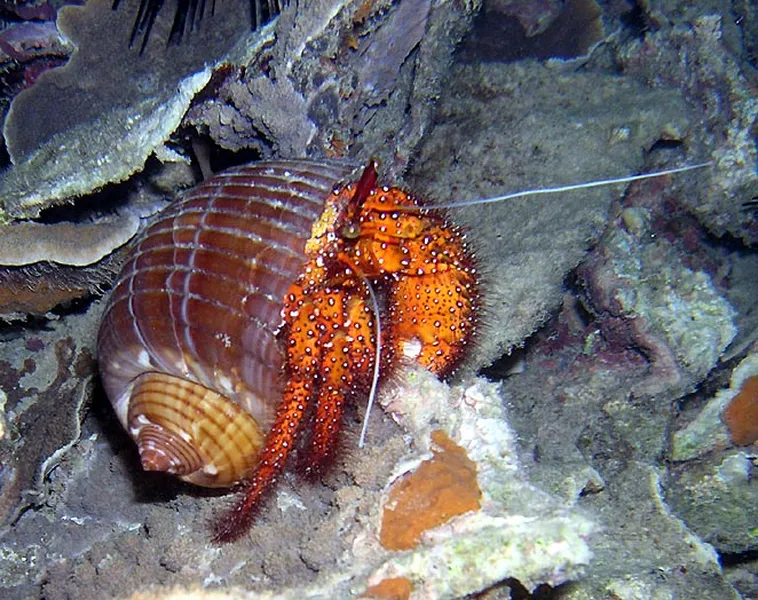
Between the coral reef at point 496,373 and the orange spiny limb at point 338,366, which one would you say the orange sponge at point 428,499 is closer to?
the coral reef at point 496,373

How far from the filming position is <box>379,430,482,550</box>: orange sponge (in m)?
2.07

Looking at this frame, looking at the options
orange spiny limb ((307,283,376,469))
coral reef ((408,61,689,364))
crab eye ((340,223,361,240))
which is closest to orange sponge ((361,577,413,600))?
orange spiny limb ((307,283,376,469))

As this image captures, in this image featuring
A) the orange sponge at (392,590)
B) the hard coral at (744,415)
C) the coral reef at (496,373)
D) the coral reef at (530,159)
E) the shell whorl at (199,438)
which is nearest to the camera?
the orange sponge at (392,590)

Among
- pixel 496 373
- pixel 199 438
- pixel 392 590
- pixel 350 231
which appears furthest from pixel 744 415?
pixel 199 438

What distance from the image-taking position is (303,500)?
2.49m

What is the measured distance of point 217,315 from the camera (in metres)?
2.41

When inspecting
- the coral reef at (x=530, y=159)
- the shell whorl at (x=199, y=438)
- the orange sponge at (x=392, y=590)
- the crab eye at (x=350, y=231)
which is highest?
the coral reef at (x=530, y=159)

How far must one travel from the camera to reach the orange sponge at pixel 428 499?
207cm

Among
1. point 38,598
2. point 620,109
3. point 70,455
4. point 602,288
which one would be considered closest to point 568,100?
point 620,109

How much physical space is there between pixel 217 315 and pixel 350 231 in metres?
0.69

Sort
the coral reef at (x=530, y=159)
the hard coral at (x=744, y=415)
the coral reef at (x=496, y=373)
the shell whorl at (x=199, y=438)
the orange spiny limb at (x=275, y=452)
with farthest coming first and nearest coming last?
the hard coral at (x=744, y=415)
the coral reef at (x=530, y=159)
the shell whorl at (x=199, y=438)
the orange spiny limb at (x=275, y=452)
the coral reef at (x=496, y=373)

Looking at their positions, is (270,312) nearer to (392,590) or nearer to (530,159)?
(392,590)

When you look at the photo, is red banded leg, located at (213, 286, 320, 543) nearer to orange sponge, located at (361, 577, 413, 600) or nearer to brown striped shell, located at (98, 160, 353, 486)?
brown striped shell, located at (98, 160, 353, 486)

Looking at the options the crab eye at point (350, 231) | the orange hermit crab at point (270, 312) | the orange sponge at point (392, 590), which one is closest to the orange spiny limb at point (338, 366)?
the orange hermit crab at point (270, 312)
